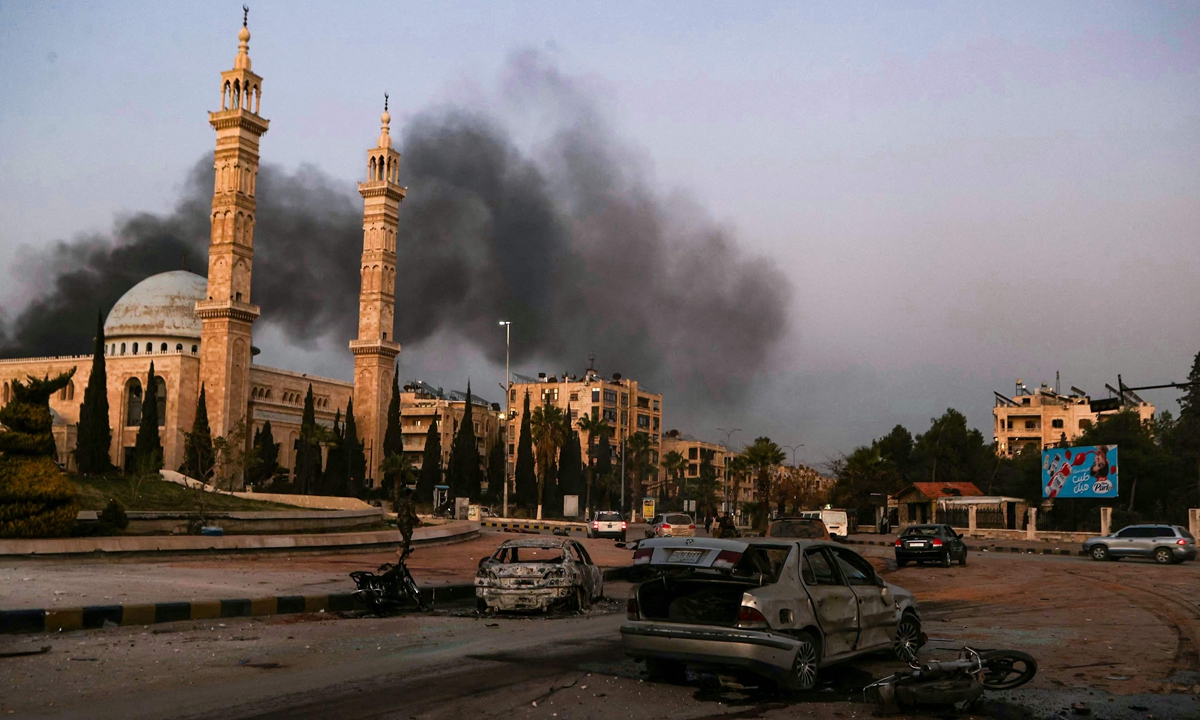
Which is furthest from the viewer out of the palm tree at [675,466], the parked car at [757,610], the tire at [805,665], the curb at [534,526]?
the palm tree at [675,466]

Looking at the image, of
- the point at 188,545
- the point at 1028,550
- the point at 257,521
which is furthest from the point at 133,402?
the point at 1028,550

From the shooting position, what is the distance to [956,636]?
1320 cm

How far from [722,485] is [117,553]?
463 ft

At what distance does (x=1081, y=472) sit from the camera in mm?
56344

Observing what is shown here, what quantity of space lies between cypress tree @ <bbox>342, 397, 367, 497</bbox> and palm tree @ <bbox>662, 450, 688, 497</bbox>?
62.4 m

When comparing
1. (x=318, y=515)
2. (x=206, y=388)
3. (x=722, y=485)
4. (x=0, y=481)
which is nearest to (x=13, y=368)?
(x=206, y=388)

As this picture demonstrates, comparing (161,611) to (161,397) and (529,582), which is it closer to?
(529,582)

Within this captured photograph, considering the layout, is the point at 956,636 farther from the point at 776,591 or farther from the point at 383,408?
the point at 383,408

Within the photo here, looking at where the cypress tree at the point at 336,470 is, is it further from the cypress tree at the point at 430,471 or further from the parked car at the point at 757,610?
the parked car at the point at 757,610

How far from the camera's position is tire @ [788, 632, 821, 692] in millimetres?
8914

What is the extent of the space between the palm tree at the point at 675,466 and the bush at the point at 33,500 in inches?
4643

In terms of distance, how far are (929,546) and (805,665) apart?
925 inches

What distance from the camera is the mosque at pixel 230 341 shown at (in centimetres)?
7769

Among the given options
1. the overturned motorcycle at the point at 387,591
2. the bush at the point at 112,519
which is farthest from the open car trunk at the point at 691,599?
the bush at the point at 112,519
